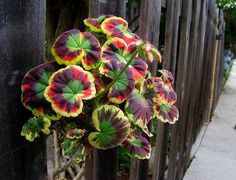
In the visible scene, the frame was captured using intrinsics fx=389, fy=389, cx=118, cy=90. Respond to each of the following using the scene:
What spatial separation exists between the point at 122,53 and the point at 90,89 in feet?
0.69

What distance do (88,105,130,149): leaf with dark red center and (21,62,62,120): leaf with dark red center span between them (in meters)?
0.11

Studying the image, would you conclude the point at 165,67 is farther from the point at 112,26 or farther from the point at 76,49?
the point at 76,49

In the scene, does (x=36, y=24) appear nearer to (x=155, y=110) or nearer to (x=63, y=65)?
(x=63, y=65)

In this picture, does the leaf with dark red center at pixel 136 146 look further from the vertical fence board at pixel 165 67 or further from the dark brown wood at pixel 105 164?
the vertical fence board at pixel 165 67

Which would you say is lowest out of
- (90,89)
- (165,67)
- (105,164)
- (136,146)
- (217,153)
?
(217,153)

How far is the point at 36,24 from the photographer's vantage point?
936 mm

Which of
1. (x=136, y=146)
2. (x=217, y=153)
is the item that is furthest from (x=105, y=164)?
(x=217, y=153)

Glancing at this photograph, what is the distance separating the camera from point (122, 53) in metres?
1.04

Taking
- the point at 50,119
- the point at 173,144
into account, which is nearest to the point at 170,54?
the point at 173,144

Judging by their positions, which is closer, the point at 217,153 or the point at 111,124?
the point at 111,124

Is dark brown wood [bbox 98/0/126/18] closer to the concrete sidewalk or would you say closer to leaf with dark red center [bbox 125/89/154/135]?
leaf with dark red center [bbox 125/89/154/135]

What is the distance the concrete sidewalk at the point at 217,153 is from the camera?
13.0ft

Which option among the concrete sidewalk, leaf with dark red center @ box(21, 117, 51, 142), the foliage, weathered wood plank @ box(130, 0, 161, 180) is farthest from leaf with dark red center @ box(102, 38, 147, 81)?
the foliage

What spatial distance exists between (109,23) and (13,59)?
31 cm
